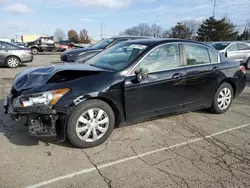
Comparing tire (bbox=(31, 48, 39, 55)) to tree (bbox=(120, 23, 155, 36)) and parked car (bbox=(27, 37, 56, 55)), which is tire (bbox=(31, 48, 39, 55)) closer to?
parked car (bbox=(27, 37, 56, 55))

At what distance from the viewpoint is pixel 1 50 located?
1174 cm

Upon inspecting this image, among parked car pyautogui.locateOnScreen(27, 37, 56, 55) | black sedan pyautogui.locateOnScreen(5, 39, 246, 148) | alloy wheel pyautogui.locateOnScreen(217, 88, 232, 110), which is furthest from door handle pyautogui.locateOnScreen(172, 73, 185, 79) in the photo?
parked car pyautogui.locateOnScreen(27, 37, 56, 55)

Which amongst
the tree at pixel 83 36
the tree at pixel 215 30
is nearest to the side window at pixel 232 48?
the tree at pixel 215 30

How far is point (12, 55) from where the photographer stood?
12.0 metres

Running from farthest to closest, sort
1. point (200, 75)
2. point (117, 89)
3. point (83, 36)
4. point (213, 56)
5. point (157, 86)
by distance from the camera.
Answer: point (83, 36) → point (213, 56) → point (200, 75) → point (157, 86) → point (117, 89)

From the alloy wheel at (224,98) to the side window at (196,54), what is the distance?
0.80 m

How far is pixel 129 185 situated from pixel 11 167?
1491 millimetres

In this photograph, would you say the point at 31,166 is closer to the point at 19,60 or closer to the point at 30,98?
the point at 30,98

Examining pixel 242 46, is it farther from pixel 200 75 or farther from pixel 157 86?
pixel 157 86

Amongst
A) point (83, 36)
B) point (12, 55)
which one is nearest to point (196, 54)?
point (12, 55)

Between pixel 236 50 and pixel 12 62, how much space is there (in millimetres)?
11569

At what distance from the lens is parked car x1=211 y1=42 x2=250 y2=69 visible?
12280 mm

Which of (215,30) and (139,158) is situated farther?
(215,30)

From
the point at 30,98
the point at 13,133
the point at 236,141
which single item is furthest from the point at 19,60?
the point at 236,141
